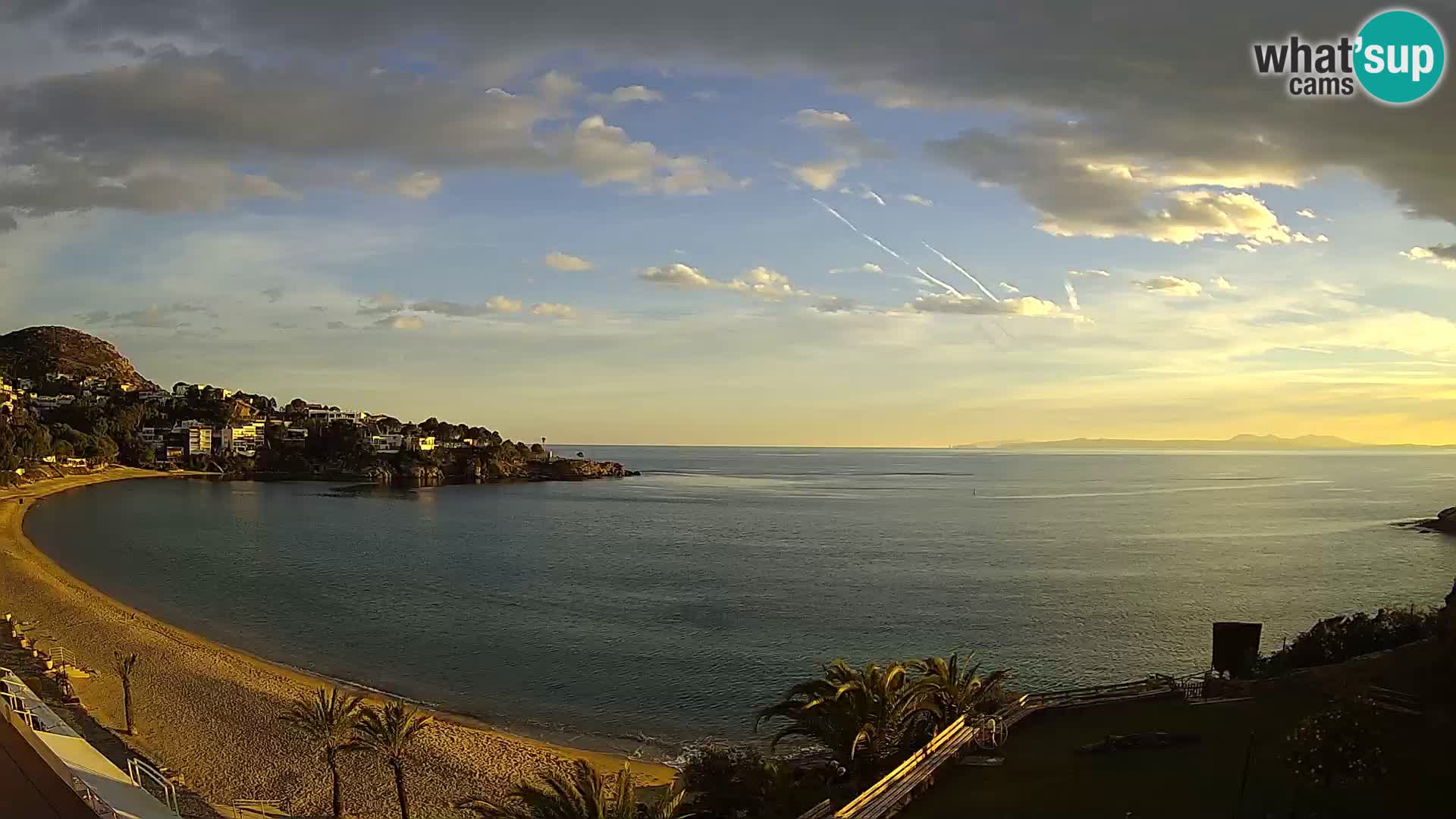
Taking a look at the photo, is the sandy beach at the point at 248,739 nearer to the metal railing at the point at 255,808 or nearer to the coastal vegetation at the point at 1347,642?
the metal railing at the point at 255,808

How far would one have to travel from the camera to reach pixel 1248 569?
70.5 meters

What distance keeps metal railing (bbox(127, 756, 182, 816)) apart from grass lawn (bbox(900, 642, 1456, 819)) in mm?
16022

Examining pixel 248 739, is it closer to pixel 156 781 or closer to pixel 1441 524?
pixel 156 781

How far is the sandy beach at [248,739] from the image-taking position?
25.5 m

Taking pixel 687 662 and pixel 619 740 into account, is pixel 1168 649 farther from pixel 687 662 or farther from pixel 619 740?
pixel 619 740

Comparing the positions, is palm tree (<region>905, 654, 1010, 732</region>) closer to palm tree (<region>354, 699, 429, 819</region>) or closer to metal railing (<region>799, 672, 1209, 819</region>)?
metal railing (<region>799, 672, 1209, 819</region>)

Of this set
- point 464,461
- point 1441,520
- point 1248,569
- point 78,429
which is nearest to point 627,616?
point 1248,569

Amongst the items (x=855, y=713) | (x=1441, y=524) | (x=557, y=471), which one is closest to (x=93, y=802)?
(x=855, y=713)

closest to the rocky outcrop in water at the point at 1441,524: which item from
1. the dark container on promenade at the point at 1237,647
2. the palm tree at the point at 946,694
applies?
the dark container on promenade at the point at 1237,647

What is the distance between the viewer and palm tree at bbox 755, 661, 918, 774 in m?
20.0

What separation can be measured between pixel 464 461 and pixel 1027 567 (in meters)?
138

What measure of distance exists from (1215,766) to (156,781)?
24371 millimetres

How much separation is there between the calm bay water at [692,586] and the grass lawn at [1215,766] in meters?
15.2

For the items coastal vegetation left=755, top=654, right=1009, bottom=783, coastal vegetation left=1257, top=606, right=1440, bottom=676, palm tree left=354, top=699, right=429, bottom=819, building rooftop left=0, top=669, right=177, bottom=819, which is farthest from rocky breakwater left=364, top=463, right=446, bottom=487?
coastal vegetation left=1257, top=606, right=1440, bottom=676
